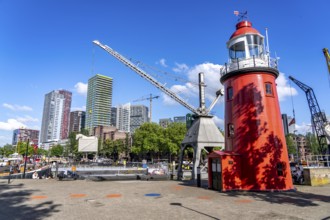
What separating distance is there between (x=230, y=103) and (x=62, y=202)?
14888 millimetres

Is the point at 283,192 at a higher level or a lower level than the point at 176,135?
lower

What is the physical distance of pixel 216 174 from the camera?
65.0 feet

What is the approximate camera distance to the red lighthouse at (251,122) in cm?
1870

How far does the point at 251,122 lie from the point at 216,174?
5.10 metres

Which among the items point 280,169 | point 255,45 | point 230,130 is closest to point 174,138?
point 230,130

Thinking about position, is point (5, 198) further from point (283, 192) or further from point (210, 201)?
point (283, 192)

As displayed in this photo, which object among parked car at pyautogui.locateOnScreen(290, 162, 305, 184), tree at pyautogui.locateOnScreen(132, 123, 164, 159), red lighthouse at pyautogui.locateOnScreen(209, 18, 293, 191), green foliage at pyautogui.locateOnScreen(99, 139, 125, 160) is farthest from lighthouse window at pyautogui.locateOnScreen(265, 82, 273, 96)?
green foliage at pyautogui.locateOnScreen(99, 139, 125, 160)

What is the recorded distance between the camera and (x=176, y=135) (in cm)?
7900

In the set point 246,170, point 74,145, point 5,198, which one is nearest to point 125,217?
point 5,198

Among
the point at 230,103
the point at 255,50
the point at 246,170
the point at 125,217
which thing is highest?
the point at 255,50

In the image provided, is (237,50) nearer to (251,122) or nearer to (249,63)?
(249,63)

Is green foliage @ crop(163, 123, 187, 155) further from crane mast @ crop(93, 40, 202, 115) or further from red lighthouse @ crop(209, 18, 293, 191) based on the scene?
red lighthouse @ crop(209, 18, 293, 191)

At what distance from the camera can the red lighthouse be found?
18703 millimetres

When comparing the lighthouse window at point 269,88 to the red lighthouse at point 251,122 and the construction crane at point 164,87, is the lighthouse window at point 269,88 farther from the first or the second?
the construction crane at point 164,87
